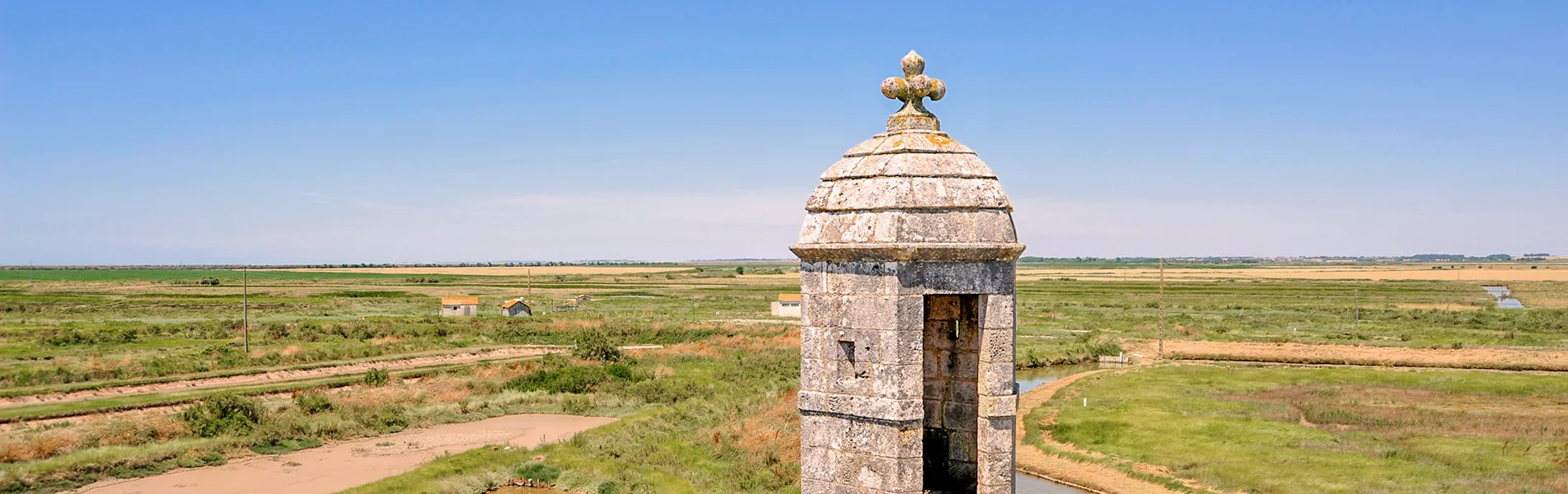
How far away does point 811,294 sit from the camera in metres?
5.67

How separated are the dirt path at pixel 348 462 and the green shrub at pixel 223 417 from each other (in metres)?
2.32

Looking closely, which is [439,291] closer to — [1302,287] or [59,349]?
[59,349]

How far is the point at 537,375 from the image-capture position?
123 ft

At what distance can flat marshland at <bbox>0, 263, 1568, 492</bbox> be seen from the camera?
23703mm

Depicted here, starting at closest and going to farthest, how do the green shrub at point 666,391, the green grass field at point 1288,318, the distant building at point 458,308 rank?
the green shrub at point 666,391 → the green grass field at point 1288,318 → the distant building at point 458,308

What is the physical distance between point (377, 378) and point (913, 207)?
35.4 metres

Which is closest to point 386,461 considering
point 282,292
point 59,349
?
point 59,349

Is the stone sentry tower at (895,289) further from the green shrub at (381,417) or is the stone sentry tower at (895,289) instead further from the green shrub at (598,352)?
the green shrub at (598,352)

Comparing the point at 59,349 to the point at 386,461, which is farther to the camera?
the point at 59,349

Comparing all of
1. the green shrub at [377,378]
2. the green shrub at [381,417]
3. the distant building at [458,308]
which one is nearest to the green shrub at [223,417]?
the green shrub at [381,417]

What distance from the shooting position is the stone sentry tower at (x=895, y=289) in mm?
5371

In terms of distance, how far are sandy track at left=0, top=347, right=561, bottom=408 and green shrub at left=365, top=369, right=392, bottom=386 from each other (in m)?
2.25

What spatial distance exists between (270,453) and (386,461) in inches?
143

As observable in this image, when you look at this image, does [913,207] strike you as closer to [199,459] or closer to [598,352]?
[199,459]
